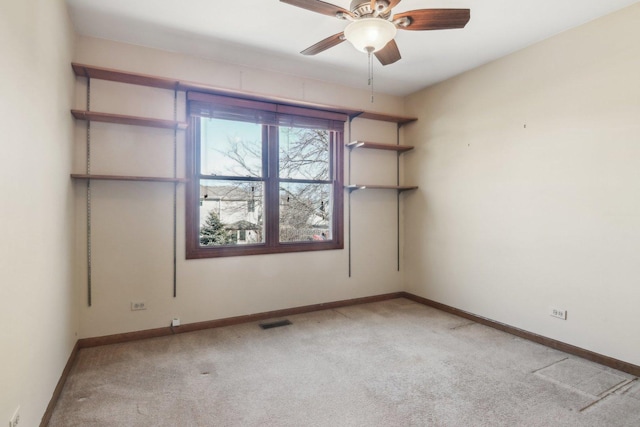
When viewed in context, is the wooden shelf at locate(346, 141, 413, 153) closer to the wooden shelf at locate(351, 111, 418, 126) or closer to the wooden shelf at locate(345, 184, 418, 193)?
the wooden shelf at locate(351, 111, 418, 126)

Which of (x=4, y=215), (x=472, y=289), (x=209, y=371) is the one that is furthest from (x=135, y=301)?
(x=472, y=289)

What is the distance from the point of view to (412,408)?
2.20 m

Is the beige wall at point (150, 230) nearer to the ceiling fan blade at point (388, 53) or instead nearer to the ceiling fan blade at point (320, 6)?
the ceiling fan blade at point (388, 53)

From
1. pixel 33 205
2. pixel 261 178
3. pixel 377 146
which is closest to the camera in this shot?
pixel 33 205

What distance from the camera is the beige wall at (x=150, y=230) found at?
3.18m

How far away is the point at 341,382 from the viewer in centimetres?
253

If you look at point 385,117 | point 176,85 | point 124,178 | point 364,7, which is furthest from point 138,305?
point 385,117

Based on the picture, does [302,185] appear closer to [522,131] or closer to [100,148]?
[100,148]

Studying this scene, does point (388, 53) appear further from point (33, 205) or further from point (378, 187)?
point (33, 205)

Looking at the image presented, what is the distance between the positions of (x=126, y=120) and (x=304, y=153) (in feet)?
6.59

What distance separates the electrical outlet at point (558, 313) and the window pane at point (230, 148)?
3.35 metres

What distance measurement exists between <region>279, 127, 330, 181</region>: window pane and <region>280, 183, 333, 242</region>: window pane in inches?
6.1

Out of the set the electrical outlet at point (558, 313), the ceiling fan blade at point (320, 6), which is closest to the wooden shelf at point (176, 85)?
the ceiling fan blade at point (320, 6)

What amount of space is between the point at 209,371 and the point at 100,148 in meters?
2.30
